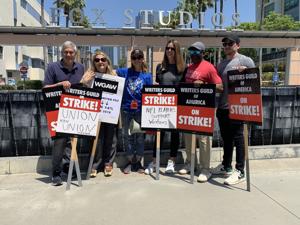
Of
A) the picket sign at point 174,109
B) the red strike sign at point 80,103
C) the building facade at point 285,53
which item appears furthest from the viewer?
the building facade at point 285,53

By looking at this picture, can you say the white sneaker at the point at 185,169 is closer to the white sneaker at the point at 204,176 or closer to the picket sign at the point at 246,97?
the white sneaker at the point at 204,176

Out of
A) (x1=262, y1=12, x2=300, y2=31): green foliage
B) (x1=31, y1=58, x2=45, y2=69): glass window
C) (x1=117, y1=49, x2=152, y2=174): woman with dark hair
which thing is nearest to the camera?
(x1=117, y1=49, x2=152, y2=174): woman with dark hair

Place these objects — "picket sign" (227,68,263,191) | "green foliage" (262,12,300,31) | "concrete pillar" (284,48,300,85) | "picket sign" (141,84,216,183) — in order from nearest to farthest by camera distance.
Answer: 1. "picket sign" (227,68,263,191)
2. "picket sign" (141,84,216,183)
3. "concrete pillar" (284,48,300,85)
4. "green foliage" (262,12,300,31)

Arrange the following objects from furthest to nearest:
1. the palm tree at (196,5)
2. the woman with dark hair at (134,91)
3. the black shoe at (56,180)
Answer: the palm tree at (196,5)
the woman with dark hair at (134,91)
the black shoe at (56,180)

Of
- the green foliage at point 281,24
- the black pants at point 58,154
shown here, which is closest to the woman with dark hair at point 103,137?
the black pants at point 58,154

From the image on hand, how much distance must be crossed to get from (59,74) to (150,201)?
2240 millimetres

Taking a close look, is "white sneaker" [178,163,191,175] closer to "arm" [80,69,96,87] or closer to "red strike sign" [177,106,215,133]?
"red strike sign" [177,106,215,133]

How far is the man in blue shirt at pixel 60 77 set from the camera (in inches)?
208

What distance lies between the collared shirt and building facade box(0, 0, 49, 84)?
37.3 m

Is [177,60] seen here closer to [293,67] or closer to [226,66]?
[226,66]

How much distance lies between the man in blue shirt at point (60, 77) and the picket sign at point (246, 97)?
226 cm

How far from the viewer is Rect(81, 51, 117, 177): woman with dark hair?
5508 mm

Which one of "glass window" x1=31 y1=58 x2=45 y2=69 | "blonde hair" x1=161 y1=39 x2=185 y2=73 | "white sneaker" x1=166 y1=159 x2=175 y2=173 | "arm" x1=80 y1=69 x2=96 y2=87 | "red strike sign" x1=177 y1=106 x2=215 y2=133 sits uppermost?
"glass window" x1=31 y1=58 x2=45 y2=69

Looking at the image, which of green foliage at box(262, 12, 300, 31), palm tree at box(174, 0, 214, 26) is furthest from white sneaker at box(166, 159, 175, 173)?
green foliage at box(262, 12, 300, 31)
